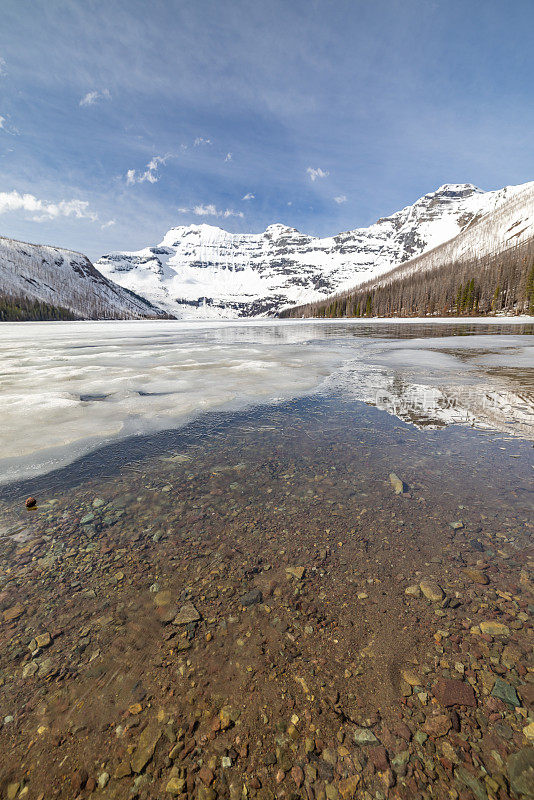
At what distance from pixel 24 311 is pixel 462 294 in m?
180

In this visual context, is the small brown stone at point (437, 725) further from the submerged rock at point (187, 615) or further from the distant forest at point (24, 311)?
the distant forest at point (24, 311)

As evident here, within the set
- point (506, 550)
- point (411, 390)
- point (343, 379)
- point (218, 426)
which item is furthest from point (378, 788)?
point (343, 379)

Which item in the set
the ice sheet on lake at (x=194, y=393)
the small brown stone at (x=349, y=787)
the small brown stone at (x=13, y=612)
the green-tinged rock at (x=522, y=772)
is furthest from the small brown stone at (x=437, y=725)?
the ice sheet on lake at (x=194, y=393)

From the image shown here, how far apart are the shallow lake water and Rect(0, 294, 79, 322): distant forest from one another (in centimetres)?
17445

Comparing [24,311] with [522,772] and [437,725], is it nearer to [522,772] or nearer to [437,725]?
[437,725]

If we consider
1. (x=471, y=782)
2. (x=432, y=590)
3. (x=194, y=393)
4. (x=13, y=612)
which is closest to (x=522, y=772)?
(x=471, y=782)

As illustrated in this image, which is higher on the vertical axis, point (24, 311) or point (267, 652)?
point (24, 311)

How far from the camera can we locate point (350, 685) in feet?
7.09

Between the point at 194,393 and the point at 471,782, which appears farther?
the point at 194,393

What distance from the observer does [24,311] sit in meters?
150

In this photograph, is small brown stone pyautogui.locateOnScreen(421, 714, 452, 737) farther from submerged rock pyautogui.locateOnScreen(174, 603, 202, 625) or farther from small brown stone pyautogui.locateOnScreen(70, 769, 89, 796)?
small brown stone pyautogui.locateOnScreen(70, 769, 89, 796)

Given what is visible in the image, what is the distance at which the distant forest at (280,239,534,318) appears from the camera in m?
89.9

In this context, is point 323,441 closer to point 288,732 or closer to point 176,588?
point 176,588

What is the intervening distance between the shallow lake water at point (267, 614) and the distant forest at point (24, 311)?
6868 inches
